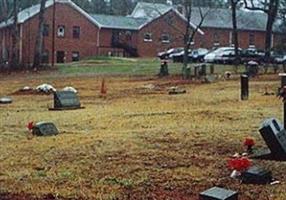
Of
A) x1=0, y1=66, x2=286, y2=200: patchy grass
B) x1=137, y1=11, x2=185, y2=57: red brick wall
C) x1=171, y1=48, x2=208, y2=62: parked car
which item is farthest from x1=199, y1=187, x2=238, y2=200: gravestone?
x1=137, y1=11, x2=185, y2=57: red brick wall

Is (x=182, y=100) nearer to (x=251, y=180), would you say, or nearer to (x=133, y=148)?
(x=133, y=148)

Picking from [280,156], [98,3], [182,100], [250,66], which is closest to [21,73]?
[250,66]

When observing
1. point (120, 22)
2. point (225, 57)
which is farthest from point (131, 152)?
point (120, 22)

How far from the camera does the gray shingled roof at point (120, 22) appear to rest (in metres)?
72.7

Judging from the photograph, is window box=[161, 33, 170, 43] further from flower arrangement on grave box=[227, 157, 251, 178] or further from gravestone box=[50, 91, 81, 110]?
flower arrangement on grave box=[227, 157, 251, 178]

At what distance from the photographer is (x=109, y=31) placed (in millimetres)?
72750

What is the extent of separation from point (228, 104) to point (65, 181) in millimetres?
11666

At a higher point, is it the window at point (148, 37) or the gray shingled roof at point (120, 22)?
the gray shingled roof at point (120, 22)

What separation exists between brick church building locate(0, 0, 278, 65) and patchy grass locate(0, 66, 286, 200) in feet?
156

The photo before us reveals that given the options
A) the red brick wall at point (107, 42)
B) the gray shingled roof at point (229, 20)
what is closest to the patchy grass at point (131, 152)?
the red brick wall at point (107, 42)

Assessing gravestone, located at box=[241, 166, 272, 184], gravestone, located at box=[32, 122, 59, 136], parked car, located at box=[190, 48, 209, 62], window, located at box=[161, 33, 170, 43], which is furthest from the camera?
window, located at box=[161, 33, 170, 43]

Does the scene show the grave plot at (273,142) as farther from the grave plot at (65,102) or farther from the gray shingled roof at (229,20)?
the gray shingled roof at (229,20)

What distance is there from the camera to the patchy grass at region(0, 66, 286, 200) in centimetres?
786

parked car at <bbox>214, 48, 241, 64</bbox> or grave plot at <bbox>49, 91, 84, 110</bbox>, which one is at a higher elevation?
grave plot at <bbox>49, 91, 84, 110</bbox>
